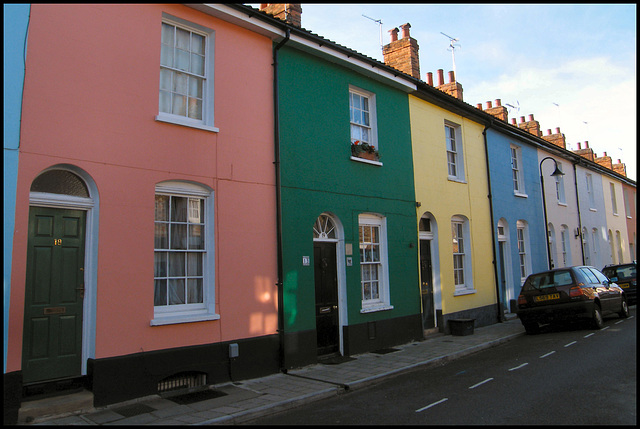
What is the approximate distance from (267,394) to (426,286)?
726 cm

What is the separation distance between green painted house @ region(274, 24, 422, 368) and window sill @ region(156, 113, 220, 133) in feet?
5.55

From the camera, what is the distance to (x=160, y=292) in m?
7.91

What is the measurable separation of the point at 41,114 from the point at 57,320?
2.91 m

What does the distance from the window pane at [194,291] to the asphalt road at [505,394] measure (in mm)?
2626

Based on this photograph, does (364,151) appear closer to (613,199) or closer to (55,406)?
(55,406)

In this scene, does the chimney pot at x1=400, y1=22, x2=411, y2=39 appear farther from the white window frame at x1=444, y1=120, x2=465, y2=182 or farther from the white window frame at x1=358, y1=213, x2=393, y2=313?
the white window frame at x1=358, y1=213, x2=393, y2=313

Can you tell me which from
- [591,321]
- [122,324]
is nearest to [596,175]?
[591,321]

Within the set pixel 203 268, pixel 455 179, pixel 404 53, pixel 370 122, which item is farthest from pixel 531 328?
pixel 203 268

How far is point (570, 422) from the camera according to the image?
5668 millimetres

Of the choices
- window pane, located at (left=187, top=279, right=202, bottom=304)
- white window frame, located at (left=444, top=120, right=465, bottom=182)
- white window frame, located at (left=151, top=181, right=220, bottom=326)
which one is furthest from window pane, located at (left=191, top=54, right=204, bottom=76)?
white window frame, located at (left=444, top=120, right=465, bottom=182)

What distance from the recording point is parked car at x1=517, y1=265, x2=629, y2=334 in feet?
40.3

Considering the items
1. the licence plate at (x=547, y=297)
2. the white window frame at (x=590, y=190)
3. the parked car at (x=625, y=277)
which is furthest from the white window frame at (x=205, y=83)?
the white window frame at (x=590, y=190)

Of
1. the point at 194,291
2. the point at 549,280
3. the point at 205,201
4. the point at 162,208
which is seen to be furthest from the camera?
the point at 549,280

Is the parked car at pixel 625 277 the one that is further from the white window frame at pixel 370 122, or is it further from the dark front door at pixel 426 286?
the white window frame at pixel 370 122
